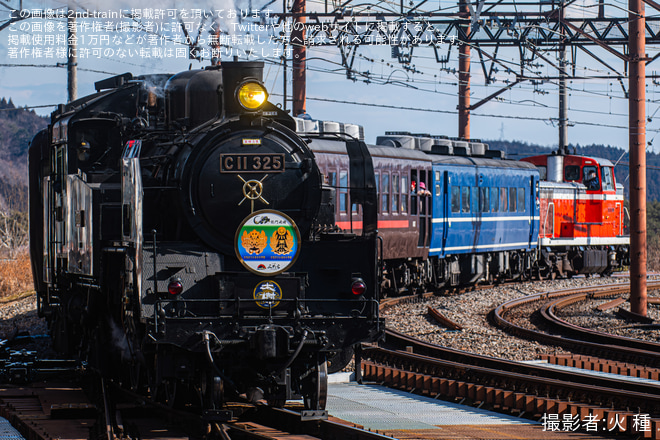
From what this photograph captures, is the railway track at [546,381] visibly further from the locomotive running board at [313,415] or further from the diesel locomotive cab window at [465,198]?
the diesel locomotive cab window at [465,198]

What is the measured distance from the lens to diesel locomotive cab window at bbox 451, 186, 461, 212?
22672mm

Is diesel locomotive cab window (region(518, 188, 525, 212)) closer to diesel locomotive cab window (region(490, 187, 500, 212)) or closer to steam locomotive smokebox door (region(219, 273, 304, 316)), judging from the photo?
diesel locomotive cab window (region(490, 187, 500, 212))

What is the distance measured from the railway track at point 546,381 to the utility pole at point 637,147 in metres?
3.03

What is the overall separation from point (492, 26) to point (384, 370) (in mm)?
15536

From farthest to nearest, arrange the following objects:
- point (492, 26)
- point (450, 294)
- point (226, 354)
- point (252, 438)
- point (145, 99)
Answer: point (492, 26), point (450, 294), point (145, 99), point (226, 354), point (252, 438)

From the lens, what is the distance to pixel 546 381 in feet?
32.2

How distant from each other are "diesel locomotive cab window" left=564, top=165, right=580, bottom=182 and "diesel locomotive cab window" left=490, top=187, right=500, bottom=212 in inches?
230

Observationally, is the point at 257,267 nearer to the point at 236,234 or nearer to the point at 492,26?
the point at 236,234

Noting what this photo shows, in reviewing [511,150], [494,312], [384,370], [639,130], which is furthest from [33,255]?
[511,150]

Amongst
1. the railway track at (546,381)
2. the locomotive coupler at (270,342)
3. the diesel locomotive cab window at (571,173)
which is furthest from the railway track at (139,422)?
the diesel locomotive cab window at (571,173)

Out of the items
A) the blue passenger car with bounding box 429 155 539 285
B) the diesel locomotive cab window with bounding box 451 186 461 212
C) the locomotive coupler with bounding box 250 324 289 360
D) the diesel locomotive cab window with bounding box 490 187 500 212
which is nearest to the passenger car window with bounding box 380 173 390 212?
the blue passenger car with bounding box 429 155 539 285

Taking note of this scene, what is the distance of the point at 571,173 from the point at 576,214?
145 cm

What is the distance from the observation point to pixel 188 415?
8.46 meters

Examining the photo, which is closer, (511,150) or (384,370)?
(384,370)
